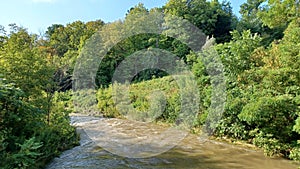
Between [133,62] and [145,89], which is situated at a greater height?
[133,62]

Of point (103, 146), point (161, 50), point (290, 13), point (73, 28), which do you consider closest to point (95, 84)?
point (161, 50)

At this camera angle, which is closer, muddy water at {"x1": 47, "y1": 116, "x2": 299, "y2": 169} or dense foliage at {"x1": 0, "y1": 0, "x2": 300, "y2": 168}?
dense foliage at {"x1": 0, "y1": 0, "x2": 300, "y2": 168}

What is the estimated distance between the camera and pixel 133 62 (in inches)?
810

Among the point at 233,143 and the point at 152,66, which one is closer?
the point at 233,143

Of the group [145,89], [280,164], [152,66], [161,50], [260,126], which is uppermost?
[161,50]

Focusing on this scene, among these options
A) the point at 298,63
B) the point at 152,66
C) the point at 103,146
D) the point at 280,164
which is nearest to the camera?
the point at 280,164

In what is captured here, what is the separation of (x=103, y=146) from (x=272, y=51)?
6266 millimetres

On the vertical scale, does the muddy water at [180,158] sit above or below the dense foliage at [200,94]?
below

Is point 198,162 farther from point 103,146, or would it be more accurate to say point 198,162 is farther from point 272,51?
point 272,51

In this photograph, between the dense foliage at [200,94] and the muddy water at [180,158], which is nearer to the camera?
the dense foliage at [200,94]

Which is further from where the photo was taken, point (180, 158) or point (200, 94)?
point (200, 94)

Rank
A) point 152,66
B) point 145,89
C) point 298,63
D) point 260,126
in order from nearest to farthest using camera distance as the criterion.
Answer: point 298,63, point 260,126, point 145,89, point 152,66

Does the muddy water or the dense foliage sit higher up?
the dense foliage

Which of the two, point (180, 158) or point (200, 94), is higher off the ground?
point (200, 94)
